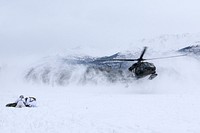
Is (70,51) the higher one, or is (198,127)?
(70,51)

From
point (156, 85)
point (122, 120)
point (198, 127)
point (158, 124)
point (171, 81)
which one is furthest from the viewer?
point (171, 81)

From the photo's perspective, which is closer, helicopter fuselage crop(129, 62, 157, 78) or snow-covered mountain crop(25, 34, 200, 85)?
helicopter fuselage crop(129, 62, 157, 78)

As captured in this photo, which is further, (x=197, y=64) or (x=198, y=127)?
(x=197, y=64)

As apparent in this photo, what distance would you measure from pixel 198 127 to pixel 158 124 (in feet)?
6.07

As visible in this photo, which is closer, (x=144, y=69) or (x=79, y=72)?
(x=144, y=69)

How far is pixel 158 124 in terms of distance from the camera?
607 inches

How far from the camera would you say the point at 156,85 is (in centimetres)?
4362

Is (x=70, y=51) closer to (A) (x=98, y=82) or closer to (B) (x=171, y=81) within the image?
(A) (x=98, y=82)

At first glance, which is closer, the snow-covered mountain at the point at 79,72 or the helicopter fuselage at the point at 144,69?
the helicopter fuselage at the point at 144,69

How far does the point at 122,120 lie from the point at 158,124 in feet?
6.91

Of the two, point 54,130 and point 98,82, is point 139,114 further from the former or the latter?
point 98,82

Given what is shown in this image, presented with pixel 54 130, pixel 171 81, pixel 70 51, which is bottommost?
pixel 54 130

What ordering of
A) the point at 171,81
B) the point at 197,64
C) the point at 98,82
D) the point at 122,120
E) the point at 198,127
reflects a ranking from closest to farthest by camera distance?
the point at 198,127
the point at 122,120
the point at 171,81
the point at 197,64
the point at 98,82

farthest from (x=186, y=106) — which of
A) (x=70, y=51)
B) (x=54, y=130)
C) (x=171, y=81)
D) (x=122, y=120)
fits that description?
(x=70, y=51)
